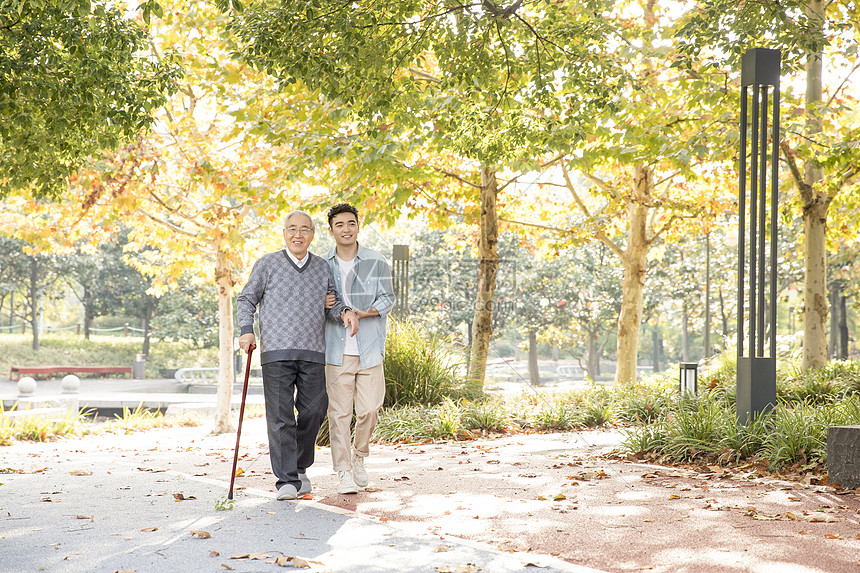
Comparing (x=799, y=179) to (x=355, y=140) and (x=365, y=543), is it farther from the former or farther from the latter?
(x=365, y=543)

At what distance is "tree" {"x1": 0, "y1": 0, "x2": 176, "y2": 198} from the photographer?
578 centimetres

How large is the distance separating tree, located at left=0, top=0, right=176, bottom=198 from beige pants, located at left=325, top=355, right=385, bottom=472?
298 cm

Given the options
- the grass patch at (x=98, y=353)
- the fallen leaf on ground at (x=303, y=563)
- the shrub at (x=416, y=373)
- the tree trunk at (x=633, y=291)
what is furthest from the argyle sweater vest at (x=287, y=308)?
the grass patch at (x=98, y=353)

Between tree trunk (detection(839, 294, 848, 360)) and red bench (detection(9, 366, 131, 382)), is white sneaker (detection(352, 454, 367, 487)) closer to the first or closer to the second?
tree trunk (detection(839, 294, 848, 360))

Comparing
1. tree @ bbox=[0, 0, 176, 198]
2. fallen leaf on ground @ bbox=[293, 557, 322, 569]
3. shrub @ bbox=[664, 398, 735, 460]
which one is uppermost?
tree @ bbox=[0, 0, 176, 198]

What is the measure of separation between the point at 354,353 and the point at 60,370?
28.9 metres

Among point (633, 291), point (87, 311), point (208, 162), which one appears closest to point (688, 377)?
point (633, 291)

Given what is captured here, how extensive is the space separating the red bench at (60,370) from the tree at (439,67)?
22.8m

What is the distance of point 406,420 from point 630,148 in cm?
430

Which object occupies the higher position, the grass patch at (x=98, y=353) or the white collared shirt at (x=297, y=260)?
the white collared shirt at (x=297, y=260)

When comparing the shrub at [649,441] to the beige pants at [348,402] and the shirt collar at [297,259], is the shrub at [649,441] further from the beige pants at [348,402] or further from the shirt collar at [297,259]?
the shirt collar at [297,259]

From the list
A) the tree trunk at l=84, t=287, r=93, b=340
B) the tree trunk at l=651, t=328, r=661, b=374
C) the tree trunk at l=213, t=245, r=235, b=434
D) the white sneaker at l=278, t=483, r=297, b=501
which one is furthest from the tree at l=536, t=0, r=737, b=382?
the tree trunk at l=651, t=328, r=661, b=374

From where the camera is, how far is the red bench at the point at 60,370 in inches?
1113

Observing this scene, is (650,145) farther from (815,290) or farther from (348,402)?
(348,402)
